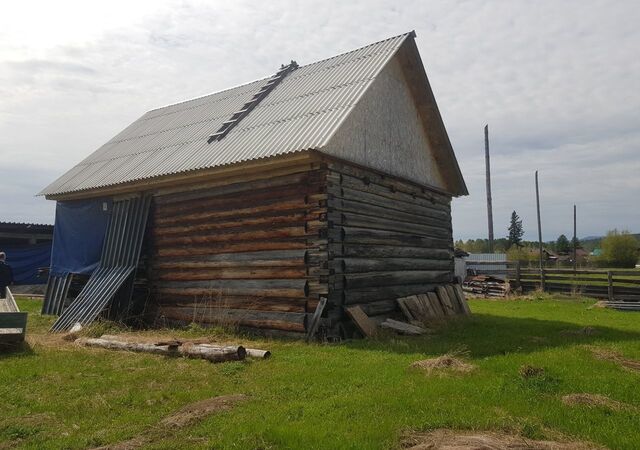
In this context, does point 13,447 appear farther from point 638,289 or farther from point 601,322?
point 638,289

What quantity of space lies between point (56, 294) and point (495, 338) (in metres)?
12.9

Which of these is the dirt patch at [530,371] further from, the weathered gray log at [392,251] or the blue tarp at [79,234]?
the blue tarp at [79,234]

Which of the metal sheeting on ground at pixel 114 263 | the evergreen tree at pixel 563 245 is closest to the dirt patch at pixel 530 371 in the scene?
the metal sheeting on ground at pixel 114 263

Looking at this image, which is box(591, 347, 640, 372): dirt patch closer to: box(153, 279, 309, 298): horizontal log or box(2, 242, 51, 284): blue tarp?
box(153, 279, 309, 298): horizontal log

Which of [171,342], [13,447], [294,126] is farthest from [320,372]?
[294,126]

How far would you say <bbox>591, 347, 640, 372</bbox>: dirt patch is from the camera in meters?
7.62

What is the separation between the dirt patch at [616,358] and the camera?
300 inches

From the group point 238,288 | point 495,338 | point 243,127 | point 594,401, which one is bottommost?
point 495,338

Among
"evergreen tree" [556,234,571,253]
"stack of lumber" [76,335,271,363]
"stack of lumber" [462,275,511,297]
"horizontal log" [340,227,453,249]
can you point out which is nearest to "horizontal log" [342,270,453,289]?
"horizontal log" [340,227,453,249]

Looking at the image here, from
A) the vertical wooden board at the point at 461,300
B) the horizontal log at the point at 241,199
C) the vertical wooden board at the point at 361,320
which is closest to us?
the vertical wooden board at the point at 361,320

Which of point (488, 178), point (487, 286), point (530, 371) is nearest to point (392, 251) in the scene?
point (530, 371)

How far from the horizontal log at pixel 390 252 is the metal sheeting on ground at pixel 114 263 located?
5.96 m

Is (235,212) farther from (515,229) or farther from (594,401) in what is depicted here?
(515,229)

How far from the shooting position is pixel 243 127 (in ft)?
44.6
